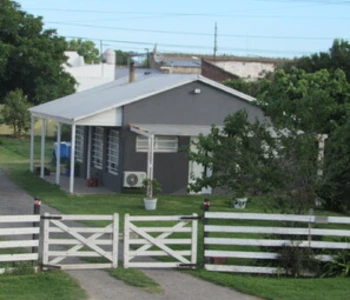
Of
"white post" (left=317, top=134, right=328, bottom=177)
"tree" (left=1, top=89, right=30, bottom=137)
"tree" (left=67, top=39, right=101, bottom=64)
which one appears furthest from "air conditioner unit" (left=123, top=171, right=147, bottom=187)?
"tree" (left=67, top=39, right=101, bottom=64)

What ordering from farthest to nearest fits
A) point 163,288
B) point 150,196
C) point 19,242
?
1. point 150,196
2. point 19,242
3. point 163,288

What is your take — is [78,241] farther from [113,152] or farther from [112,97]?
[112,97]

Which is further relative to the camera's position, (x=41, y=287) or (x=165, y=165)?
(x=165, y=165)

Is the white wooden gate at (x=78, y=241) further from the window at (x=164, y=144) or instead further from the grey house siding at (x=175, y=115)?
the window at (x=164, y=144)

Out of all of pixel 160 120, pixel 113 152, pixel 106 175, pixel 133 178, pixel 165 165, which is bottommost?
pixel 106 175

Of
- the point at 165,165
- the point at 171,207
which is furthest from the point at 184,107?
the point at 171,207

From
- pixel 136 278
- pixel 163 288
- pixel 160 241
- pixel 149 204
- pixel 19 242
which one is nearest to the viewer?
pixel 163 288

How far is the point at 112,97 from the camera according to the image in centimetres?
2719

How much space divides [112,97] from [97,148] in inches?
97.9

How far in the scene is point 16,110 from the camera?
147ft

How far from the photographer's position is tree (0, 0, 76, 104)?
45406 millimetres

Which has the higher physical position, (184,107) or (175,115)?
(184,107)

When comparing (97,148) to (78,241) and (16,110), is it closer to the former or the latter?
(78,241)

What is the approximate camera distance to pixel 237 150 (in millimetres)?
14336
